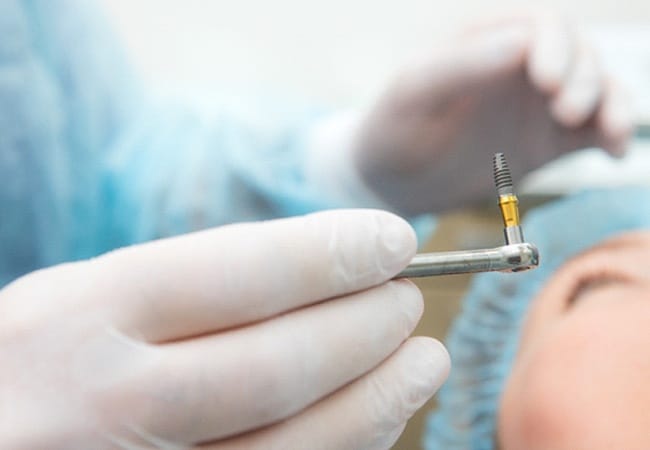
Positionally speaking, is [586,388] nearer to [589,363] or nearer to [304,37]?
[589,363]

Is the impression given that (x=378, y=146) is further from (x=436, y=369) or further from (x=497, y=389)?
(x=436, y=369)

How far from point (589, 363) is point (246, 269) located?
14.3 inches

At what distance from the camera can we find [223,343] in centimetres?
49

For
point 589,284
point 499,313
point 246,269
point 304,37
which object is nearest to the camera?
point 246,269

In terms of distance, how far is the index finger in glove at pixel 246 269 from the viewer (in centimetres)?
47

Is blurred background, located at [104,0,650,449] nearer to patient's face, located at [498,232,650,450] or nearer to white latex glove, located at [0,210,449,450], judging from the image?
patient's face, located at [498,232,650,450]

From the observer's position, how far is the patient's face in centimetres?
58

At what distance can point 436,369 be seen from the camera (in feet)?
1.82

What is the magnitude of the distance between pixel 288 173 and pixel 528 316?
19.9 inches

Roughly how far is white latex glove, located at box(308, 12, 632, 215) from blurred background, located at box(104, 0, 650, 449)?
0.75 meters

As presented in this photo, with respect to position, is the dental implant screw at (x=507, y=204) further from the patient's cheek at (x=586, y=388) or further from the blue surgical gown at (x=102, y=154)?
the blue surgical gown at (x=102, y=154)

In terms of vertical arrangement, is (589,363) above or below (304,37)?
below

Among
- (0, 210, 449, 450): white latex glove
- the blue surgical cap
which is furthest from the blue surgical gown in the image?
(0, 210, 449, 450): white latex glove

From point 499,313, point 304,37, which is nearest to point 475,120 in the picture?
point 499,313
